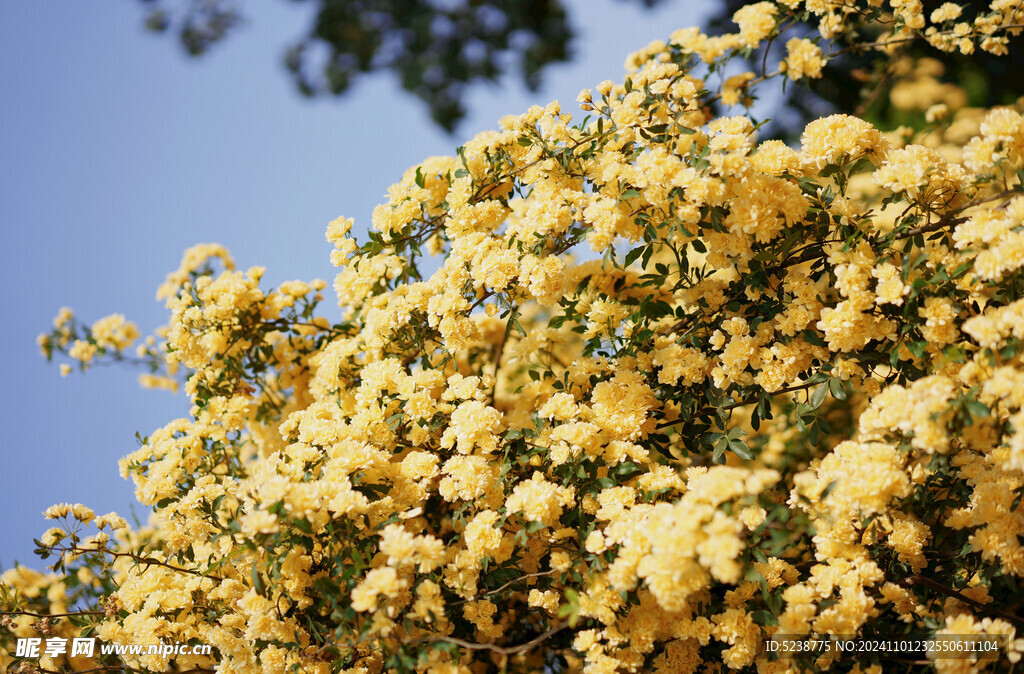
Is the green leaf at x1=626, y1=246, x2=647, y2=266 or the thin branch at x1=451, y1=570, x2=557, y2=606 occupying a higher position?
the green leaf at x1=626, y1=246, x2=647, y2=266

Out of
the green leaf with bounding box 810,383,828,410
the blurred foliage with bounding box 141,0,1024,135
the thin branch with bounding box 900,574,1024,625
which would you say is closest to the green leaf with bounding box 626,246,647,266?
the green leaf with bounding box 810,383,828,410

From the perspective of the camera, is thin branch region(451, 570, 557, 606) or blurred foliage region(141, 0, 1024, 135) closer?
thin branch region(451, 570, 557, 606)

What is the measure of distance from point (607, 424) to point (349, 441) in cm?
54

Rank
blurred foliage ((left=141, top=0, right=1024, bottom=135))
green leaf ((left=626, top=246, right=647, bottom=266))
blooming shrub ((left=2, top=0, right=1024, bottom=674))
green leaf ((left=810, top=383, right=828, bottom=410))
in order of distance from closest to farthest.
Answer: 1. blooming shrub ((left=2, top=0, right=1024, bottom=674))
2. green leaf ((left=810, top=383, right=828, bottom=410))
3. green leaf ((left=626, top=246, right=647, bottom=266))
4. blurred foliage ((left=141, top=0, right=1024, bottom=135))

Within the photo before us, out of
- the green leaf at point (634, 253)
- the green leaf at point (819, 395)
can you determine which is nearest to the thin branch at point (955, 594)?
the green leaf at point (819, 395)

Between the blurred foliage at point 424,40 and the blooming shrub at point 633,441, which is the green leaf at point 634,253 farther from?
the blurred foliage at point 424,40

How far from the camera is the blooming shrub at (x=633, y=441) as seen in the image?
1226 millimetres

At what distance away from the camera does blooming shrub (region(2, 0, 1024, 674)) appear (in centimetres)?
123

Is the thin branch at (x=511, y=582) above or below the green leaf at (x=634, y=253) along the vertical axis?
below

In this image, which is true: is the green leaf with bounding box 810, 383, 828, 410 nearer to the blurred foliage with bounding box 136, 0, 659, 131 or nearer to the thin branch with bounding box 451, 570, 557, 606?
the thin branch with bounding box 451, 570, 557, 606

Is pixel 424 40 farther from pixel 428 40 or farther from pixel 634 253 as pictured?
pixel 634 253

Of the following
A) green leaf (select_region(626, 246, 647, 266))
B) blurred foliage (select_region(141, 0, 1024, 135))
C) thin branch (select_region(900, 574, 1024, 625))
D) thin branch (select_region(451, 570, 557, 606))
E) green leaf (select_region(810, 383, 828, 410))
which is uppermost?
blurred foliage (select_region(141, 0, 1024, 135))

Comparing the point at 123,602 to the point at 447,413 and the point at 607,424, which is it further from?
the point at 607,424

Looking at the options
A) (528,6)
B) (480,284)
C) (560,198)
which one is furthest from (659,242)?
(528,6)
